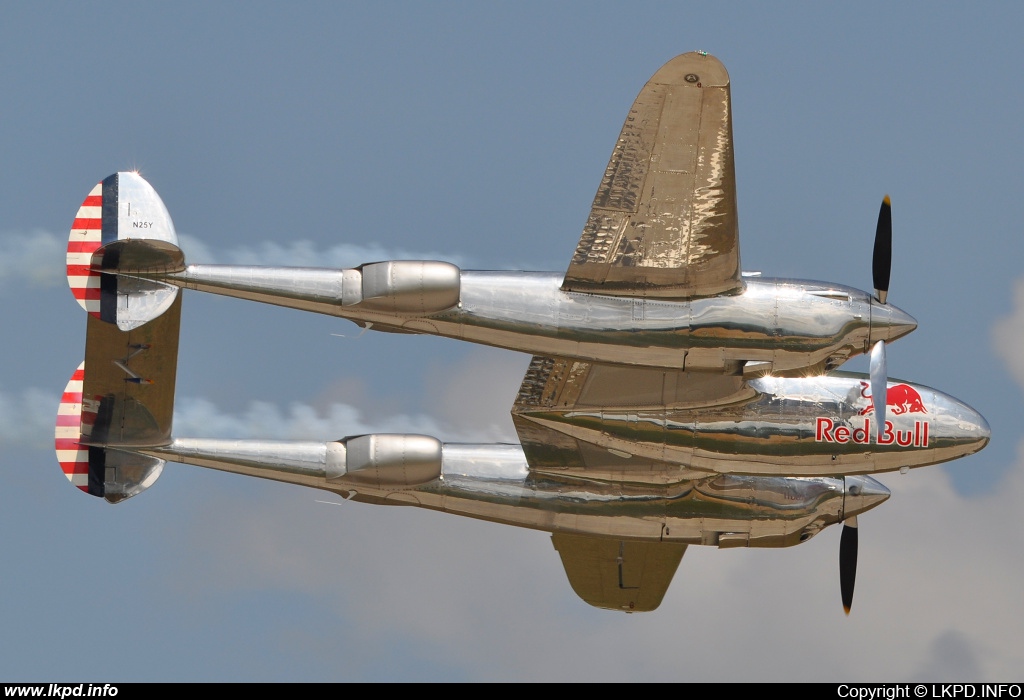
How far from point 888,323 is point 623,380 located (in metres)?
4.80

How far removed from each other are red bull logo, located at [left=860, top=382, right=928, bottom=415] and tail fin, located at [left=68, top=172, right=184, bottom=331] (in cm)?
1209

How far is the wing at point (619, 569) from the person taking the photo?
3338 cm

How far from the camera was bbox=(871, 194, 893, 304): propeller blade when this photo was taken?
28094 millimetres

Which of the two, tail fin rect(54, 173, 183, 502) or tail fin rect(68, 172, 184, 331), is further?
tail fin rect(54, 173, 183, 502)

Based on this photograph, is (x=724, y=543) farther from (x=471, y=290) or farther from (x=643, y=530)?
(x=471, y=290)

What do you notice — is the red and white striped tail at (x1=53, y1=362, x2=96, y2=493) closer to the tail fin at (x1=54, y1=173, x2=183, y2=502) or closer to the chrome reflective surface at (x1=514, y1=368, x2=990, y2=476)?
the tail fin at (x1=54, y1=173, x2=183, y2=502)

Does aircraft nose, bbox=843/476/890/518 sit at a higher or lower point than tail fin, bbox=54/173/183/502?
lower

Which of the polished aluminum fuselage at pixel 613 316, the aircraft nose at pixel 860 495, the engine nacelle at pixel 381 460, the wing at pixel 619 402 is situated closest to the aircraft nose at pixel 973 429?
the aircraft nose at pixel 860 495

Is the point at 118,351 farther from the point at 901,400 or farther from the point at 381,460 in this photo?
the point at 901,400

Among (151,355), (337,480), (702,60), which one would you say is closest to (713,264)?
(702,60)

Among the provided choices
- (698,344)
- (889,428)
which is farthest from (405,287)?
(889,428)

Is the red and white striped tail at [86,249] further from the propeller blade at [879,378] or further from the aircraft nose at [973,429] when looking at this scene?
the aircraft nose at [973,429]

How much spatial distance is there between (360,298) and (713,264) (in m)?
5.60

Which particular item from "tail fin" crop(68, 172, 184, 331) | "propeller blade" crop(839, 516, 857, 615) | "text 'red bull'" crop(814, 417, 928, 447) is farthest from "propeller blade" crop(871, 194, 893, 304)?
"tail fin" crop(68, 172, 184, 331)
